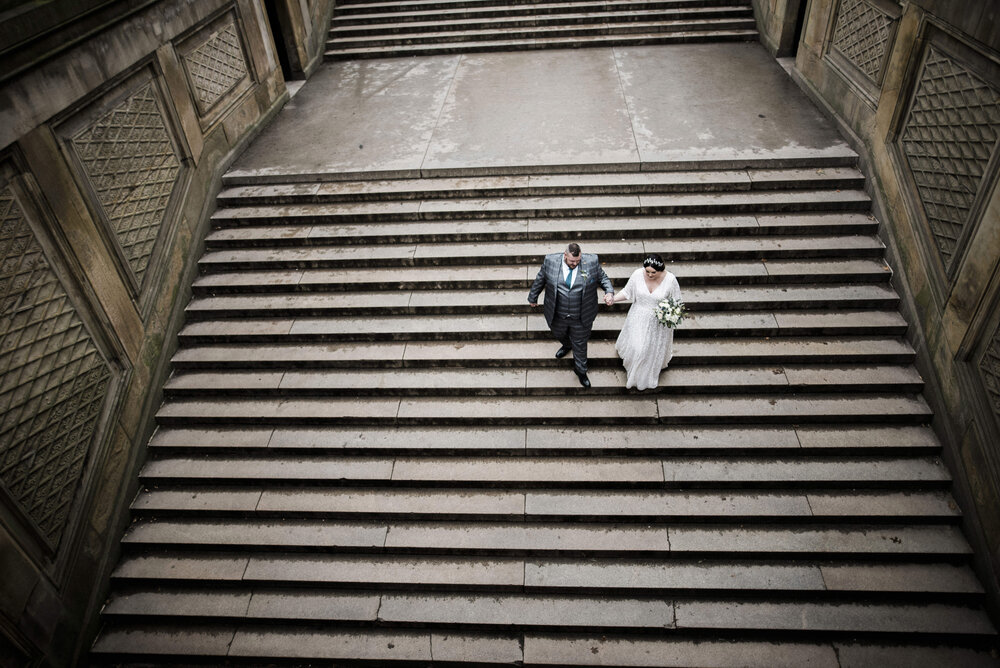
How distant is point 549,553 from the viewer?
537 centimetres

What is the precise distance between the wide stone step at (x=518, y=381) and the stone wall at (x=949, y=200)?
2.28 ft

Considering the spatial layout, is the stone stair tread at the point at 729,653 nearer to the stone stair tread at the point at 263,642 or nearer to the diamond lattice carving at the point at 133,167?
the stone stair tread at the point at 263,642

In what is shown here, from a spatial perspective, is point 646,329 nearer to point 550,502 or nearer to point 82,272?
point 550,502

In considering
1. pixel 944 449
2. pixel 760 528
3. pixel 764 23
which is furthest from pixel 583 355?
pixel 764 23

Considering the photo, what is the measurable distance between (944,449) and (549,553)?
3.99m

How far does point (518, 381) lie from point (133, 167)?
4676 mm

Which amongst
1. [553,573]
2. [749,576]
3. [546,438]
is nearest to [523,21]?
[546,438]

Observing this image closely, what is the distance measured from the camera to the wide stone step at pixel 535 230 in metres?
6.83

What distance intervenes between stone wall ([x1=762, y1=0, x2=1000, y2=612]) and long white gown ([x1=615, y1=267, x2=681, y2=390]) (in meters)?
2.55

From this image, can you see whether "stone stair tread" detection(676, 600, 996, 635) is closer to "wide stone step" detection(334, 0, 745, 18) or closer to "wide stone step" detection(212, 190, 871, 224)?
"wide stone step" detection(212, 190, 871, 224)

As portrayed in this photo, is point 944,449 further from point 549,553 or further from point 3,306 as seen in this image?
point 3,306

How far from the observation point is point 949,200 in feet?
17.5

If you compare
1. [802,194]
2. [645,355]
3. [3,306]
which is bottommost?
[645,355]

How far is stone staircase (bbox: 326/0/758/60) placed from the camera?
34.7 feet
